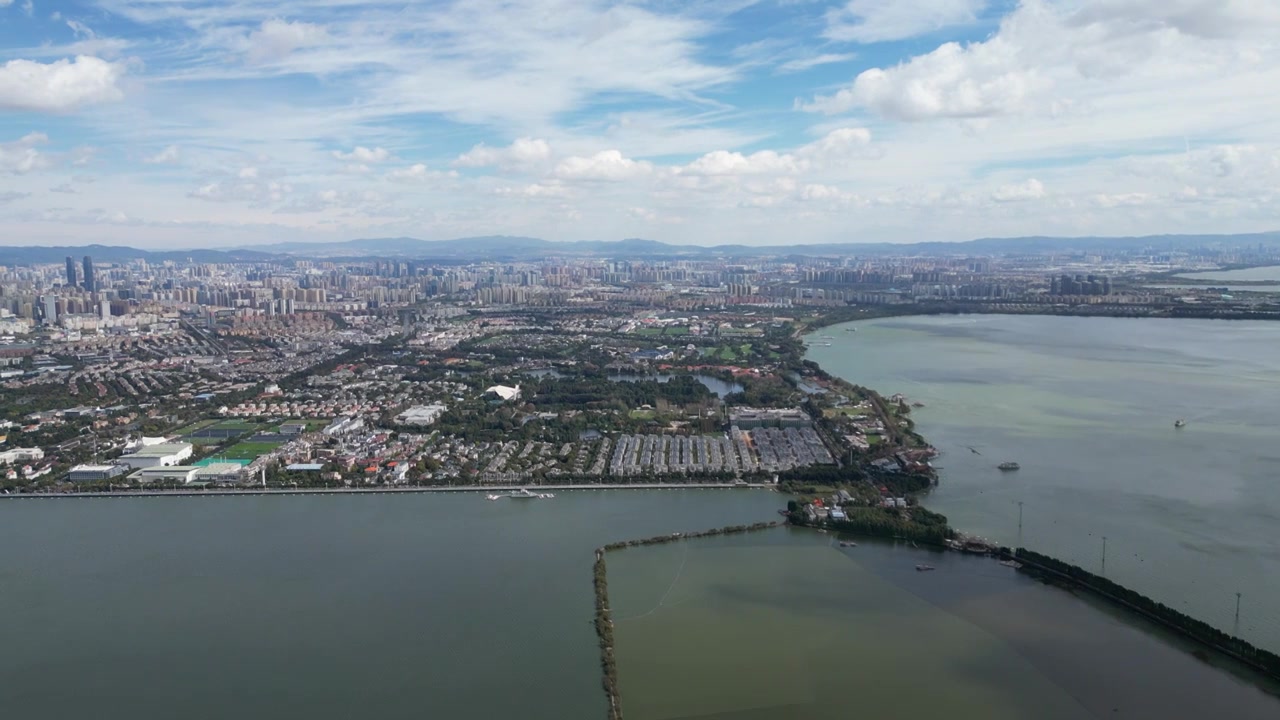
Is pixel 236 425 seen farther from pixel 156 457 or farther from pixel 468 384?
pixel 468 384

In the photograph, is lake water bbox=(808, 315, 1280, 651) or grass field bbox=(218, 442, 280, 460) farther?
grass field bbox=(218, 442, 280, 460)

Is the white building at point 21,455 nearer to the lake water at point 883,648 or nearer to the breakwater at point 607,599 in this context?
the breakwater at point 607,599

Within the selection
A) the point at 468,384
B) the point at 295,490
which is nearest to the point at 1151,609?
the point at 295,490

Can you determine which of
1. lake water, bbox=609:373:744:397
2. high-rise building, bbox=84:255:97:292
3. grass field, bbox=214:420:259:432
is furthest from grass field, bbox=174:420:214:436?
high-rise building, bbox=84:255:97:292

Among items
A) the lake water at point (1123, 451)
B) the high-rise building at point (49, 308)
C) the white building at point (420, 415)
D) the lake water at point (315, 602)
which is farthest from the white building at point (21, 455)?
the high-rise building at point (49, 308)

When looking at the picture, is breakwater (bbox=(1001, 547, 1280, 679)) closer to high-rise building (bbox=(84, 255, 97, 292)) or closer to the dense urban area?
the dense urban area

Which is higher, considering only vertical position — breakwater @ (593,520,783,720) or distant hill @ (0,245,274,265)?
distant hill @ (0,245,274,265)

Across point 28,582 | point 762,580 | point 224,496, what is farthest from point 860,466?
point 28,582
